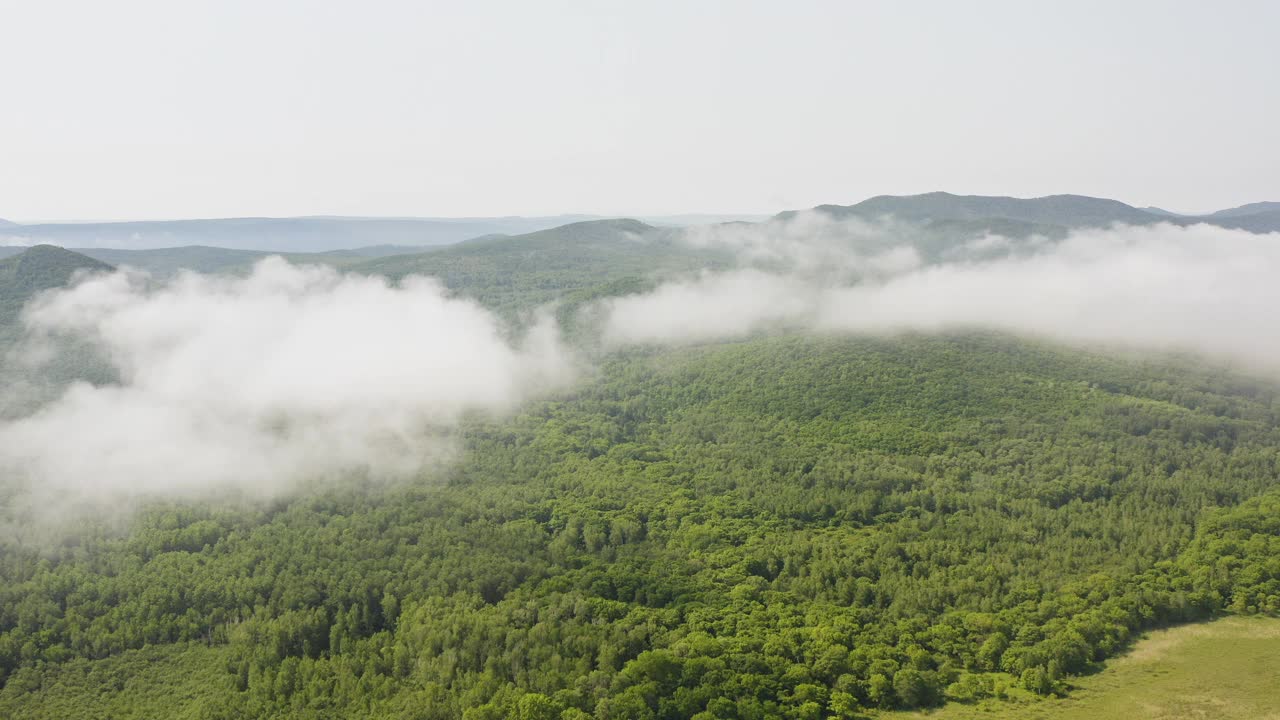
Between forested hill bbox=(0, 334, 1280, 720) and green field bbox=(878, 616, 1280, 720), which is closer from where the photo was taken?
green field bbox=(878, 616, 1280, 720)

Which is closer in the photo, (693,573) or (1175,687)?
(1175,687)

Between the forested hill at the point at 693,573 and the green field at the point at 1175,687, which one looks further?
the forested hill at the point at 693,573

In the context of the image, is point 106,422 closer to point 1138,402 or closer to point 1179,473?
point 1179,473

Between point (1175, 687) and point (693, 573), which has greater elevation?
point (693, 573)

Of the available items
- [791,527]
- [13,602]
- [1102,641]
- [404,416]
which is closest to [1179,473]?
[1102,641]
